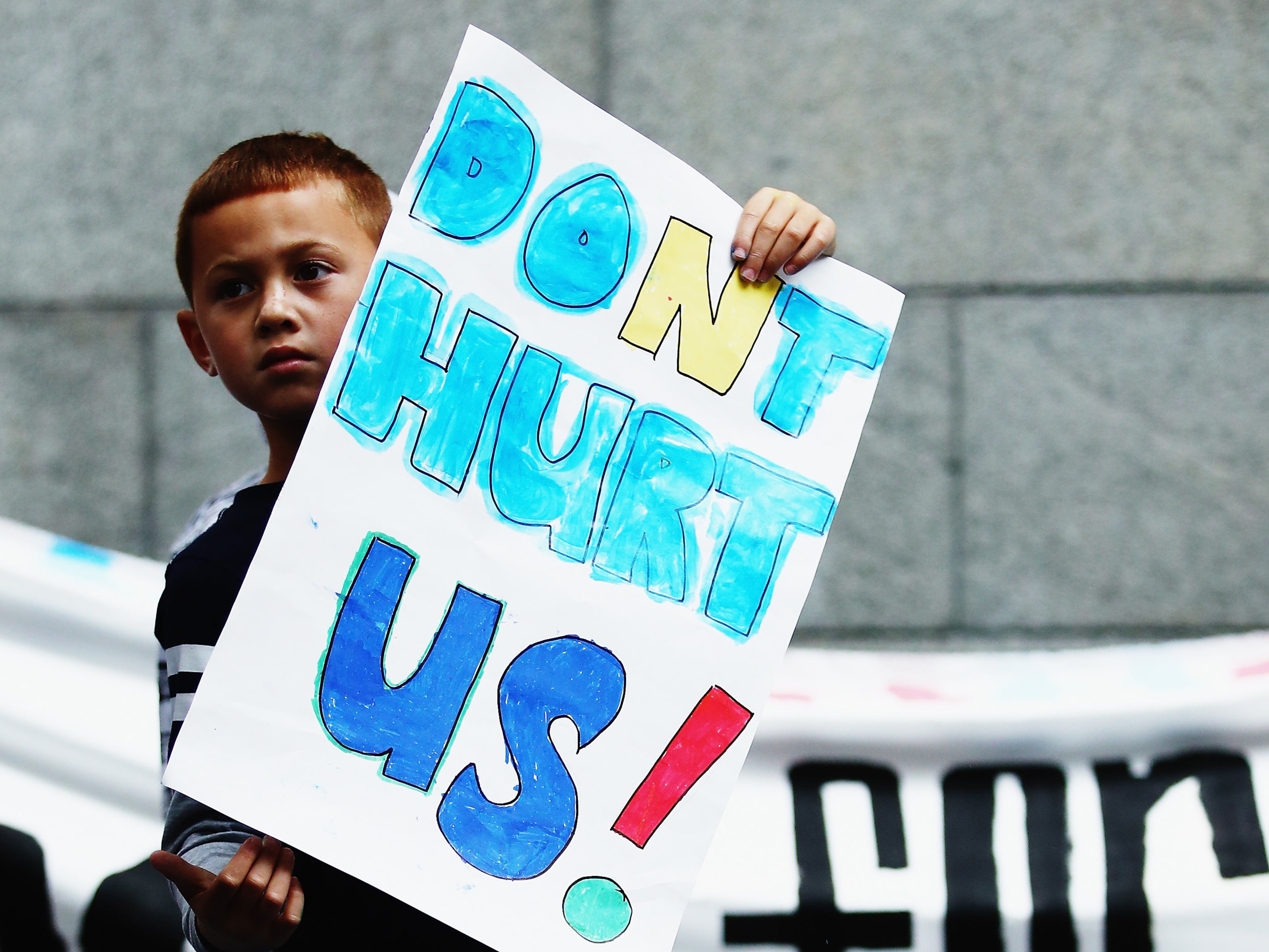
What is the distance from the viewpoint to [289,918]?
88 cm

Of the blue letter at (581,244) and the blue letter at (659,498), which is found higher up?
the blue letter at (581,244)

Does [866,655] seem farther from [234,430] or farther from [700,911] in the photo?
[234,430]

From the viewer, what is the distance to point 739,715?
98 cm

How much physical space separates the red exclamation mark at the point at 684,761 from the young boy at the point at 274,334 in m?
0.22

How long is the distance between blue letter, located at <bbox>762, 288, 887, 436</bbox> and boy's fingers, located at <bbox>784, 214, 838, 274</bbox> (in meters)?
0.02

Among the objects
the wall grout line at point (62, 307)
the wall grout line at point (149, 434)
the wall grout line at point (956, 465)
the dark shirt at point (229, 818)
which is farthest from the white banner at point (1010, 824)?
the wall grout line at point (62, 307)

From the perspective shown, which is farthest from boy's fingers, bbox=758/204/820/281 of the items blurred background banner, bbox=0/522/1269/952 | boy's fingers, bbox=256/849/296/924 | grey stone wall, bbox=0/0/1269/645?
grey stone wall, bbox=0/0/1269/645

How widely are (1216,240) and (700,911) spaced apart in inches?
77.0

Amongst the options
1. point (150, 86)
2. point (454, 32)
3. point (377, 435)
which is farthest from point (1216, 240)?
point (150, 86)

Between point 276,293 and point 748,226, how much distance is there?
0.44m

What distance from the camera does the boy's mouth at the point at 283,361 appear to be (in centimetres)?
97

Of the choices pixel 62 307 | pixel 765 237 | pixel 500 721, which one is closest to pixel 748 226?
pixel 765 237

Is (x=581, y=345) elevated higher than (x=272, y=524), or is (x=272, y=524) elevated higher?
(x=581, y=345)

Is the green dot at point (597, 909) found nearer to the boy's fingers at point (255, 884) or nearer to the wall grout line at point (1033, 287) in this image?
Answer: the boy's fingers at point (255, 884)
